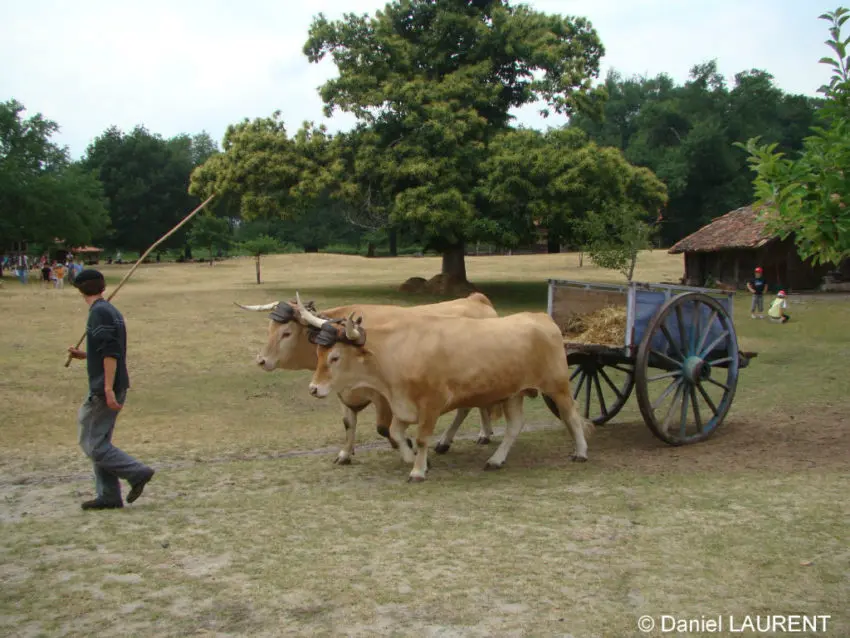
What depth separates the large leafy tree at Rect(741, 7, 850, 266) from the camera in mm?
9711

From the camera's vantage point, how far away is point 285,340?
1007 cm

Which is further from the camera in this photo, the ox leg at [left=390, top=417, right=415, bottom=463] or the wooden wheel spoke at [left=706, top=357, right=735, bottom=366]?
the wooden wheel spoke at [left=706, top=357, right=735, bottom=366]

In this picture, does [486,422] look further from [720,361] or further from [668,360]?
[720,361]

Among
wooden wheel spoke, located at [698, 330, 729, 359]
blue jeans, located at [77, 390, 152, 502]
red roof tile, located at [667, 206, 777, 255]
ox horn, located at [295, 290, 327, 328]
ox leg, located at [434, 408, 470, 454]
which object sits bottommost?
ox leg, located at [434, 408, 470, 454]

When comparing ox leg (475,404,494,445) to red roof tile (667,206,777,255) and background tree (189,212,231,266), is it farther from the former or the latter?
background tree (189,212,231,266)

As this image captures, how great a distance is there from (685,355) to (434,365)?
324 centimetres

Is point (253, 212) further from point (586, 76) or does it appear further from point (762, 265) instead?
point (762, 265)

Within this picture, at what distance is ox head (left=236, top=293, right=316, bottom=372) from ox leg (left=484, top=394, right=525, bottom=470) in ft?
7.80

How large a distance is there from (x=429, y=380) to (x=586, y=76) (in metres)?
26.6

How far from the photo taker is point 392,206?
1198 inches

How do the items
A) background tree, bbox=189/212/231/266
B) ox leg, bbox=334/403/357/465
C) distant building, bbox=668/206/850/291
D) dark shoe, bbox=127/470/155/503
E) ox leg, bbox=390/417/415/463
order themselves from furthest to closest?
1. background tree, bbox=189/212/231/266
2. distant building, bbox=668/206/850/291
3. ox leg, bbox=334/403/357/465
4. ox leg, bbox=390/417/415/463
5. dark shoe, bbox=127/470/155/503

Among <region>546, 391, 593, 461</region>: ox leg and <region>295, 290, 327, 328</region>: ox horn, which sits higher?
<region>295, 290, 327, 328</region>: ox horn

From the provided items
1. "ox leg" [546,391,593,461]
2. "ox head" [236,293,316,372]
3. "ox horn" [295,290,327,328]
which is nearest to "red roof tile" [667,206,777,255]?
"ox leg" [546,391,593,461]

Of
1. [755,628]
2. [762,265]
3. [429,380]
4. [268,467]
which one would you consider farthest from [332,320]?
[762,265]
